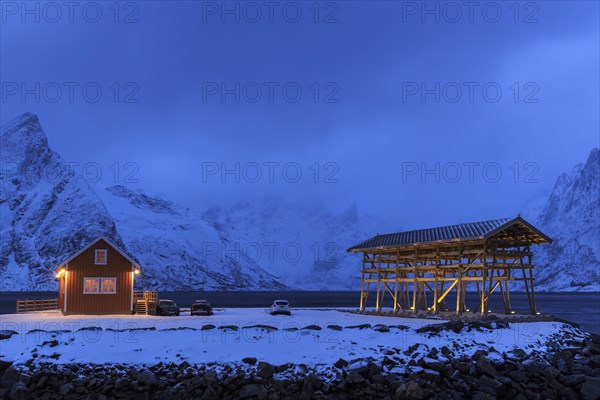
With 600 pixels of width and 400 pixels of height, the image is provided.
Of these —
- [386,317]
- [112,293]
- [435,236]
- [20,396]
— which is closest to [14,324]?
[112,293]

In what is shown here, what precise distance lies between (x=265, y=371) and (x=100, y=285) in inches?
1082

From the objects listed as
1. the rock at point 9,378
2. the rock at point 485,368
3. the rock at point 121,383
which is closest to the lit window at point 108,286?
the rock at point 9,378

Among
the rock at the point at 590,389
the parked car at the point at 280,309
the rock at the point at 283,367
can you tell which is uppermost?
the parked car at the point at 280,309

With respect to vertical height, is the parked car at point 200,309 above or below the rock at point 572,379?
above

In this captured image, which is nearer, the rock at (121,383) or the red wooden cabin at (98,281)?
the rock at (121,383)

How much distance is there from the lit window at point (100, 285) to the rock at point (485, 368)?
3377 cm

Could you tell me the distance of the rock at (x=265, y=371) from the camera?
1227 inches

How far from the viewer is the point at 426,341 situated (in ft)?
117

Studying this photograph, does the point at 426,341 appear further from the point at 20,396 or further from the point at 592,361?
the point at 20,396

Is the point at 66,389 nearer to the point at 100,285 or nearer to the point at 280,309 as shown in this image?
the point at 100,285

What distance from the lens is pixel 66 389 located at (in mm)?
30375

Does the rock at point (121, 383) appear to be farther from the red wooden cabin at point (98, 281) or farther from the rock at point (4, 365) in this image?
the red wooden cabin at point (98, 281)

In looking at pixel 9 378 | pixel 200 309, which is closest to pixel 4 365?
pixel 9 378

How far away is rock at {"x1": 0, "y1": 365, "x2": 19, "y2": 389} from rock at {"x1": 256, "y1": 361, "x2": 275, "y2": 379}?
12.7 m
